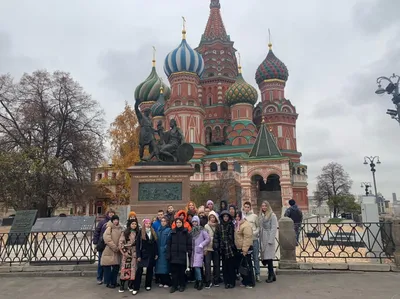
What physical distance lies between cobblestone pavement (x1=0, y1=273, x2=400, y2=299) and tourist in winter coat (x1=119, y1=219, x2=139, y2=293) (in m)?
0.29

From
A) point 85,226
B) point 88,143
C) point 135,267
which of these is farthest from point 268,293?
point 88,143

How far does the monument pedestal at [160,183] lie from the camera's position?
13.4 metres

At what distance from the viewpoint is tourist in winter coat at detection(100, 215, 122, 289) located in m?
6.44

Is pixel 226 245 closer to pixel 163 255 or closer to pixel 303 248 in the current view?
pixel 163 255

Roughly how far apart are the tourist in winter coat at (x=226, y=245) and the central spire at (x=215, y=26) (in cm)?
5218

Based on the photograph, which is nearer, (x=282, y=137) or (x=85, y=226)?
(x=85, y=226)

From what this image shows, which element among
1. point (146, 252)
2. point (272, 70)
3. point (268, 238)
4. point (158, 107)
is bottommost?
point (146, 252)

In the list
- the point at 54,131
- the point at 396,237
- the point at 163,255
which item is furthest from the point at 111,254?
the point at 54,131

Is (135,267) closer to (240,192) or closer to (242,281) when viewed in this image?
(242,281)

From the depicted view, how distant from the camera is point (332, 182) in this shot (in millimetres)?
50938

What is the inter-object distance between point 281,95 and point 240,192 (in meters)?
20.9

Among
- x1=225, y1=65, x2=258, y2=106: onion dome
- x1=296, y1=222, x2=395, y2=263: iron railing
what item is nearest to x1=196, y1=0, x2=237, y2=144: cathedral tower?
x1=225, y1=65, x2=258, y2=106: onion dome

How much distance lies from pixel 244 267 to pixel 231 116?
1649 inches

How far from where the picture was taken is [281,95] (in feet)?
163
